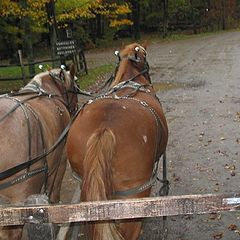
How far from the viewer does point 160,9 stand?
47.2 metres

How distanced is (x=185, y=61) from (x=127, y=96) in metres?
19.7

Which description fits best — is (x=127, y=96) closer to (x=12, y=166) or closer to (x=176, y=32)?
(x=12, y=166)

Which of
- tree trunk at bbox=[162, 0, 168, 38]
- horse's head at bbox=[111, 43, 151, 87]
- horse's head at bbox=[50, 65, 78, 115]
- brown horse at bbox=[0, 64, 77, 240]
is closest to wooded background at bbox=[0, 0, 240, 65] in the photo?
tree trunk at bbox=[162, 0, 168, 38]

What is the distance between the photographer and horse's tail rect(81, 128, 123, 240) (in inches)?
146

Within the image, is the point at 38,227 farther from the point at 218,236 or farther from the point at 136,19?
the point at 136,19

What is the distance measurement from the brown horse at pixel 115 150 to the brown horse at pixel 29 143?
0.40 m

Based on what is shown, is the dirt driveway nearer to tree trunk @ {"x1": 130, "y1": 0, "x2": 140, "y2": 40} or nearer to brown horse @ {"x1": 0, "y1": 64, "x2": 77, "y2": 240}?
brown horse @ {"x1": 0, "y1": 64, "x2": 77, "y2": 240}

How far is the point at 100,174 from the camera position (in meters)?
3.76

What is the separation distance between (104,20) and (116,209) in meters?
39.6

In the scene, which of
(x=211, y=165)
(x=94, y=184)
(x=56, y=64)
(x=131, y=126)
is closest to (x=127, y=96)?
(x=131, y=126)

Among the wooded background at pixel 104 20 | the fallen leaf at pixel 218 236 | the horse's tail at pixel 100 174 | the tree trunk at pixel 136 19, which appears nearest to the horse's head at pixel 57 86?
the horse's tail at pixel 100 174

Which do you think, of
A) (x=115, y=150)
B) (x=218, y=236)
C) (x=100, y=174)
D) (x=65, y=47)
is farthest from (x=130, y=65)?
(x=65, y=47)

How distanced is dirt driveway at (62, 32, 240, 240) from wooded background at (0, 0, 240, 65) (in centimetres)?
499

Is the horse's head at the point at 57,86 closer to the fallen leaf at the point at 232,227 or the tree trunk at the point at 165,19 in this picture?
the fallen leaf at the point at 232,227
